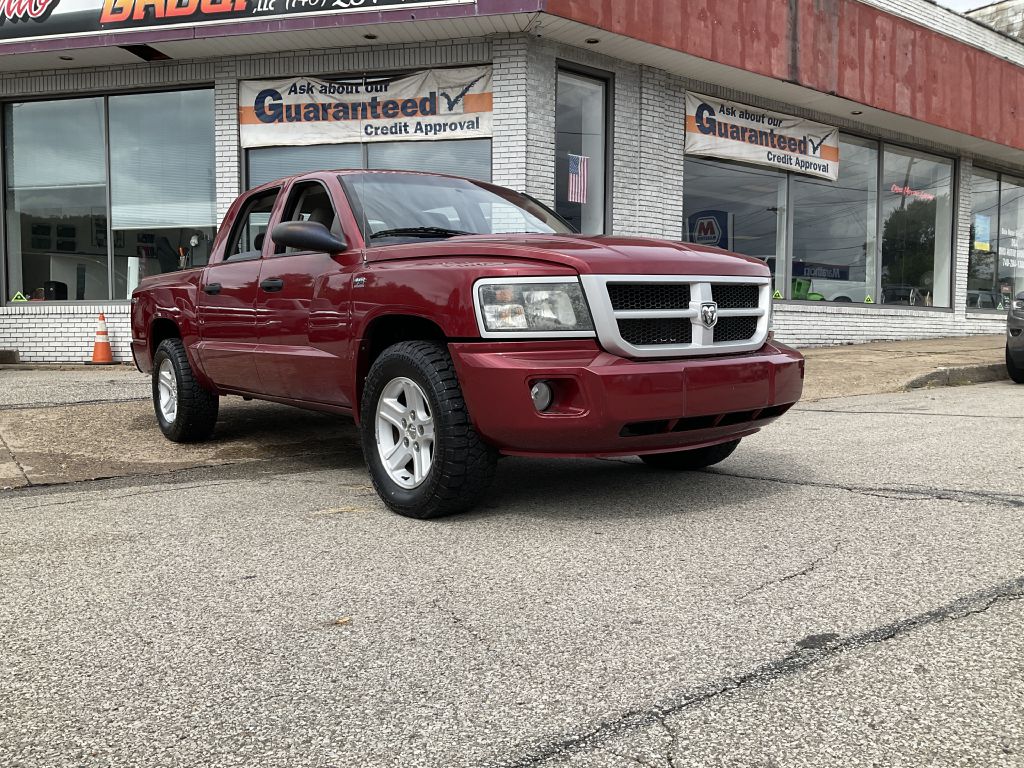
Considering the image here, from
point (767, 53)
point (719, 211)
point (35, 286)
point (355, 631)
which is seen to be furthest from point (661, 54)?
point (355, 631)

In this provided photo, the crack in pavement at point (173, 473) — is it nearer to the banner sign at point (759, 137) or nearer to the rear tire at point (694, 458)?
the rear tire at point (694, 458)

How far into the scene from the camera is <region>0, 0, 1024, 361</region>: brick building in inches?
451

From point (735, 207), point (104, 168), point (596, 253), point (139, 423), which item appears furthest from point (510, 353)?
point (104, 168)

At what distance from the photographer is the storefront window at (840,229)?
15.5 m

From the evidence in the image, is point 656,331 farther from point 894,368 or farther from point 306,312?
point 894,368

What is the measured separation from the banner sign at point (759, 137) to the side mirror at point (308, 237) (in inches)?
381

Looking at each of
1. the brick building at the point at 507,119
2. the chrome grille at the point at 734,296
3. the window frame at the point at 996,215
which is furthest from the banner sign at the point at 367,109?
the window frame at the point at 996,215

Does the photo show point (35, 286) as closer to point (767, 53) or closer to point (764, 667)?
point (767, 53)

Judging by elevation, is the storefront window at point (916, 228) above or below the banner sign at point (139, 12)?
below

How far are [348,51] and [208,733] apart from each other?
1122 cm

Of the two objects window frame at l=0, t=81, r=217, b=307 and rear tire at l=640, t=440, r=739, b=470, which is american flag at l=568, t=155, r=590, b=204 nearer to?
window frame at l=0, t=81, r=217, b=307

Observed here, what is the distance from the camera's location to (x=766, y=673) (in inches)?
94.5

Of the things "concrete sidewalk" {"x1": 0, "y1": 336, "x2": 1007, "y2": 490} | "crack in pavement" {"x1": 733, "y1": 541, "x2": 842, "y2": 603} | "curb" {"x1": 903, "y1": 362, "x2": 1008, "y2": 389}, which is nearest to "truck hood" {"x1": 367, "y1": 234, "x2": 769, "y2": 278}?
"crack in pavement" {"x1": 733, "y1": 541, "x2": 842, "y2": 603}

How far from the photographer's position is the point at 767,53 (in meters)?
12.7
